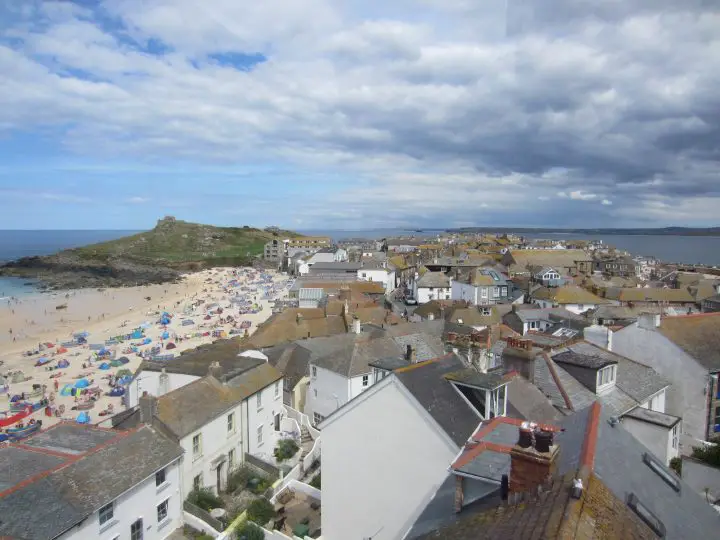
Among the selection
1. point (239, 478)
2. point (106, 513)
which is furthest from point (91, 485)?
point (239, 478)

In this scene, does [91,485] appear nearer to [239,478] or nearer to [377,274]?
[239,478]

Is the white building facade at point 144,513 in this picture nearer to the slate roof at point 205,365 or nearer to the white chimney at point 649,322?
the slate roof at point 205,365

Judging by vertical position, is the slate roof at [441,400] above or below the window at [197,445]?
above

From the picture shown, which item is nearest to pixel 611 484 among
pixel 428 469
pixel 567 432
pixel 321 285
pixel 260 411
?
pixel 567 432

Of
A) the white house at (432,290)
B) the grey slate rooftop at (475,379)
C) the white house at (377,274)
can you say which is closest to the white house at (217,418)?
the grey slate rooftop at (475,379)

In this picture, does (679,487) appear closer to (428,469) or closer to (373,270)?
(428,469)

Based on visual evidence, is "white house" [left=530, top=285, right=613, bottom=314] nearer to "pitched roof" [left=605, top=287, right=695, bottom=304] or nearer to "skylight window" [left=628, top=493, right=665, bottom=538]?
"pitched roof" [left=605, top=287, right=695, bottom=304]

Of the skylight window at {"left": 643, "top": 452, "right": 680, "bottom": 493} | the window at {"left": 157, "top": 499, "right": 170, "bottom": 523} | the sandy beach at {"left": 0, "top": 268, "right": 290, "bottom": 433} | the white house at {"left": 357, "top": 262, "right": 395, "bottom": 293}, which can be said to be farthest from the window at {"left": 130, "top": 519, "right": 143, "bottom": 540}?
the white house at {"left": 357, "top": 262, "right": 395, "bottom": 293}
